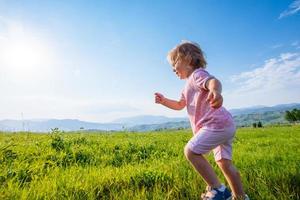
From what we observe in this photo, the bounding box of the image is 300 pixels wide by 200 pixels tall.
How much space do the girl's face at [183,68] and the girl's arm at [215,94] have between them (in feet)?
2.16

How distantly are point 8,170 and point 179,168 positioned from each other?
3.02 m

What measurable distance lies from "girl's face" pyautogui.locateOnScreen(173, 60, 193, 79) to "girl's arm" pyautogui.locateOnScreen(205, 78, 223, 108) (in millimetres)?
660

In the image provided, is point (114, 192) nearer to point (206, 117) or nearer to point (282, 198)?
point (206, 117)

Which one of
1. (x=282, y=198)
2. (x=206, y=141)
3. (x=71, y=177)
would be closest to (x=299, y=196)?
(x=282, y=198)

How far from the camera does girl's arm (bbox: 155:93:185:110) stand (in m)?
5.11

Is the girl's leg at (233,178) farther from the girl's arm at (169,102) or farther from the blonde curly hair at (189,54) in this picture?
the blonde curly hair at (189,54)

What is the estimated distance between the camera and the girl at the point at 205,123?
4301mm

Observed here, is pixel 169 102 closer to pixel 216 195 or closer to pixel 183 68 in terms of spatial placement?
pixel 183 68

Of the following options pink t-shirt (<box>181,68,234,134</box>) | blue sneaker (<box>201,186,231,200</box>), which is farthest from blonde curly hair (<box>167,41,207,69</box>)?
blue sneaker (<box>201,186,231,200</box>)

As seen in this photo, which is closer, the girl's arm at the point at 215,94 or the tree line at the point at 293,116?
the girl's arm at the point at 215,94

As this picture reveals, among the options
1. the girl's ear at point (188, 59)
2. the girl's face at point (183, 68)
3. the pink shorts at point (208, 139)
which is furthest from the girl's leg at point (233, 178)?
the girl's ear at point (188, 59)

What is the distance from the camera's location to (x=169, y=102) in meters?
5.28

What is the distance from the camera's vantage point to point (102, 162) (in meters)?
7.90

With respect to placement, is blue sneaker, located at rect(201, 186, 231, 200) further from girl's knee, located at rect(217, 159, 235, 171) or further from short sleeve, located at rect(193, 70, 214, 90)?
short sleeve, located at rect(193, 70, 214, 90)
